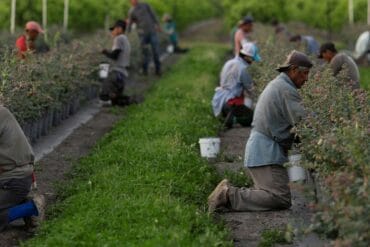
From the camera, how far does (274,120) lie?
8.73 metres

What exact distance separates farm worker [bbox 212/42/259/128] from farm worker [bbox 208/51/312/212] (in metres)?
4.31

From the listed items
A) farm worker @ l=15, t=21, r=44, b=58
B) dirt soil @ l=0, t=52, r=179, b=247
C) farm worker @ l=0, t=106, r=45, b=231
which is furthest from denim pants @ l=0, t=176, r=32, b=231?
farm worker @ l=15, t=21, r=44, b=58

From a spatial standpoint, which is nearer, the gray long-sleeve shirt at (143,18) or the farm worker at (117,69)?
the farm worker at (117,69)

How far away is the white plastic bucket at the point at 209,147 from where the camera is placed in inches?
436

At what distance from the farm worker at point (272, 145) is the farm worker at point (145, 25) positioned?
13.0 metres

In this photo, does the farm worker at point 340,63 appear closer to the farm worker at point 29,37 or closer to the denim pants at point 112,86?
the farm worker at point 29,37

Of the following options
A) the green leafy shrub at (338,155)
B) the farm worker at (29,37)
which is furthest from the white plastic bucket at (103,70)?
the green leafy shrub at (338,155)

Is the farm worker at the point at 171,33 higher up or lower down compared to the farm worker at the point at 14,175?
lower down

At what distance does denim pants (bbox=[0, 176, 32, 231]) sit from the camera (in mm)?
8000

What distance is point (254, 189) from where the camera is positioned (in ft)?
29.1

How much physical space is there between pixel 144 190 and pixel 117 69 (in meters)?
7.72

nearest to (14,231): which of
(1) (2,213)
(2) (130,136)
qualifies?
(1) (2,213)

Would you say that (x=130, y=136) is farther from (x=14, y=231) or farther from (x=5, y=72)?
(x=14, y=231)

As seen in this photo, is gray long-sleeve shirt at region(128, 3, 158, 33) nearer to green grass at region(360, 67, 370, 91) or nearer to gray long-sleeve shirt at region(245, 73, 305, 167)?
green grass at region(360, 67, 370, 91)
